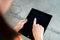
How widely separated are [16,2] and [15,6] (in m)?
0.03

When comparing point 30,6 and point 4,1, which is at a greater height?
point 30,6

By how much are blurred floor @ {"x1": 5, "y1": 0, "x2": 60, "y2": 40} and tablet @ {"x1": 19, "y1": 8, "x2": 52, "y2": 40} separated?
0.02m

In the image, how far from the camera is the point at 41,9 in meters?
0.60

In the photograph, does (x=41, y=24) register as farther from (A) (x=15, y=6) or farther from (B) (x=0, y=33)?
(B) (x=0, y=33)

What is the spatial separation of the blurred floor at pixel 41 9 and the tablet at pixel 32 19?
0.02 meters

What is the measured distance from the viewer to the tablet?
0.52 m

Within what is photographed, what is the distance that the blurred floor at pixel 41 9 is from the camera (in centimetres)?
52

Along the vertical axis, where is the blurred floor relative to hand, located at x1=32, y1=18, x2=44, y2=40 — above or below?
above

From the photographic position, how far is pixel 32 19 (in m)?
0.55

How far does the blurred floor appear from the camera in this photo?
1.72 feet

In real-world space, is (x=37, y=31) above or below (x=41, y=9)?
below


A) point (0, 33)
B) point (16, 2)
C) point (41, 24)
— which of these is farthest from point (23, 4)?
point (0, 33)

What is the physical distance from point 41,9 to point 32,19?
3.2 inches

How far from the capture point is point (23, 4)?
630 mm
